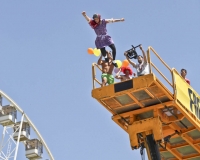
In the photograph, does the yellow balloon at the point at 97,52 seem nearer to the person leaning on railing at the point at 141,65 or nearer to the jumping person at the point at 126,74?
the jumping person at the point at 126,74

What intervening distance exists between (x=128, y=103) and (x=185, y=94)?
1565 mm

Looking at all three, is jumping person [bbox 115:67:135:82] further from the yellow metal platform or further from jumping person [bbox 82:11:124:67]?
the yellow metal platform

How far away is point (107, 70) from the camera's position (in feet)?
63.9

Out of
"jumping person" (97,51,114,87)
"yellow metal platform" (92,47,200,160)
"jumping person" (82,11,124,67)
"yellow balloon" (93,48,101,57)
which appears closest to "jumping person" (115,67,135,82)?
"jumping person" (97,51,114,87)

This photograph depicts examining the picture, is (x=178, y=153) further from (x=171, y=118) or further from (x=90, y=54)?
(x=90, y=54)

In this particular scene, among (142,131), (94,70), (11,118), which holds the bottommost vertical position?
(142,131)

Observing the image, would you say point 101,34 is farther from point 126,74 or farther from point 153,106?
point 153,106

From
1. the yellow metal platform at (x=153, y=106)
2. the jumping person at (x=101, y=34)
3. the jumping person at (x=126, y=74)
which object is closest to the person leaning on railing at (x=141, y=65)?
the yellow metal platform at (x=153, y=106)

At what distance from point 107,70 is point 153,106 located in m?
1.59

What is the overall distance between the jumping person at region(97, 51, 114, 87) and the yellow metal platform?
13.9 inches

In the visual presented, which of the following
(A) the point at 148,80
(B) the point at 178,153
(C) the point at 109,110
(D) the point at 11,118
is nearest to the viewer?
(A) the point at 148,80

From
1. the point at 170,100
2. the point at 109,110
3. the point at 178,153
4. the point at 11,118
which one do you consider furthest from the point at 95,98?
the point at 11,118

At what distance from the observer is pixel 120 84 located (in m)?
18.5

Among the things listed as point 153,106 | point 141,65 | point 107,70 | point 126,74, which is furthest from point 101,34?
point 153,106
